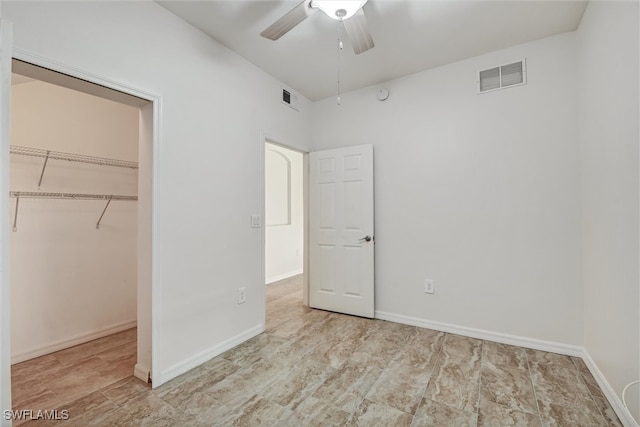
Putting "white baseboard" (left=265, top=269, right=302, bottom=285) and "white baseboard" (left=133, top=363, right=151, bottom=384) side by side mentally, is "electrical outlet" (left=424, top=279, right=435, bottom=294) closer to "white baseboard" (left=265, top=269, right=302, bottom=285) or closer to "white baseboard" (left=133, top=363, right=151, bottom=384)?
"white baseboard" (left=133, top=363, right=151, bottom=384)

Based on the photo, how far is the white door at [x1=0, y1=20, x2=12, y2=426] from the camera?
117cm

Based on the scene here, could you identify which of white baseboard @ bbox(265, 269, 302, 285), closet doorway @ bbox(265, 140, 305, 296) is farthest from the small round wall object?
white baseboard @ bbox(265, 269, 302, 285)

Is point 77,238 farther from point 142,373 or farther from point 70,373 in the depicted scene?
point 142,373

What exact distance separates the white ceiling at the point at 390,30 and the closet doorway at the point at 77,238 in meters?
0.92

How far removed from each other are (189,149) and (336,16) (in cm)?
137

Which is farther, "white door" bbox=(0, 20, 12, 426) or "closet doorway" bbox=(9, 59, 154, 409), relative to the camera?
"closet doorway" bbox=(9, 59, 154, 409)

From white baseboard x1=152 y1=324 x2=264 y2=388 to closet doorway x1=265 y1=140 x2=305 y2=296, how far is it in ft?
7.20

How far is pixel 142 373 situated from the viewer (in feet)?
6.63

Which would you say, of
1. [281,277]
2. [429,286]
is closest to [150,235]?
[429,286]

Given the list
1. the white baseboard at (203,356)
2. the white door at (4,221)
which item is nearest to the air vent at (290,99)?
the white door at (4,221)

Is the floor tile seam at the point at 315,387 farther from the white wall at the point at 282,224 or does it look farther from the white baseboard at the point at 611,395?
the white wall at the point at 282,224

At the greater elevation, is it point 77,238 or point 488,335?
point 77,238

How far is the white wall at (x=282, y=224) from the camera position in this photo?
507 centimetres
